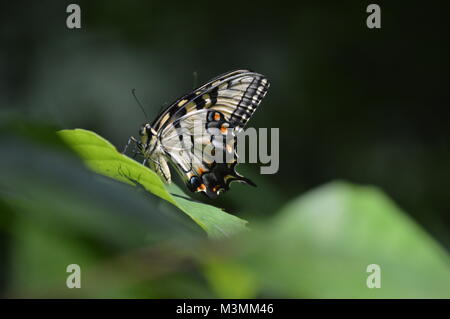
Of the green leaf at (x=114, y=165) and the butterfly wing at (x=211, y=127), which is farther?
the butterfly wing at (x=211, y=127)

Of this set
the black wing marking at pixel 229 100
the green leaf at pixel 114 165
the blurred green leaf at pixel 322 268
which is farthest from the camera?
the black wing marking at pixel 229 100

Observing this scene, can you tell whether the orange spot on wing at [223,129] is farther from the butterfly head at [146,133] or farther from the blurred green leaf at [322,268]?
the blurred green leaf at [322,268]

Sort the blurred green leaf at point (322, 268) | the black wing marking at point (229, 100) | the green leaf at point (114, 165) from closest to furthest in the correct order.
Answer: the blurred green leaf at point (322, 268), the green leaf at point (114, 165), the black wing marking at point (229, 100)

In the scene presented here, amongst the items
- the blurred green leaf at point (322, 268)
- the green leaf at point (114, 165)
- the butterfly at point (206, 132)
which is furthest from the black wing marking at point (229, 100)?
the blurred green leaf at point (322, 268)

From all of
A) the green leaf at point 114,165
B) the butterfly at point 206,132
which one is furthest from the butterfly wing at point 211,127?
the green leaf at point 114,165

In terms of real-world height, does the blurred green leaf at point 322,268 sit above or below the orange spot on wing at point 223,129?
below

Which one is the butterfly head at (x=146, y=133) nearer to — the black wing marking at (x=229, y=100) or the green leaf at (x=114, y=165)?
the black wing marking at (x=229, y=100)

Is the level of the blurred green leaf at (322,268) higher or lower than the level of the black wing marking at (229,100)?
lower

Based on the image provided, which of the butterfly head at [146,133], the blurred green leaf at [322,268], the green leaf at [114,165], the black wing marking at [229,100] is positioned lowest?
the blurred green leaf at [322,268]

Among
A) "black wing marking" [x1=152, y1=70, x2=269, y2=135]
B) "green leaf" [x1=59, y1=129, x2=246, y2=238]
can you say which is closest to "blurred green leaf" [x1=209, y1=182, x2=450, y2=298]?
"green leaf" [x1=59, y1=129, x2=246, y2=238]

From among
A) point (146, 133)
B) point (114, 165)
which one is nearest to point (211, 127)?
point (146, 133)
